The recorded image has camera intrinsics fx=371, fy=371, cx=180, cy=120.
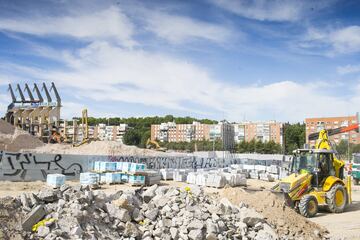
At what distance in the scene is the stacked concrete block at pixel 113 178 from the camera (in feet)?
82.3

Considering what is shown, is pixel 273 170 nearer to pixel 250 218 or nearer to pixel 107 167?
pixel 107 167

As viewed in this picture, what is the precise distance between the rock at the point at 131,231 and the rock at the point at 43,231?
6.05 feet

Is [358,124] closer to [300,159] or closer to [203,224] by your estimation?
[300,159]

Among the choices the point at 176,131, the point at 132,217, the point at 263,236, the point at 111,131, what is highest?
the point at 176,131

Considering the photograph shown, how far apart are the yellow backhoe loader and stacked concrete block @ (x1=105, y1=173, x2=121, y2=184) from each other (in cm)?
1337

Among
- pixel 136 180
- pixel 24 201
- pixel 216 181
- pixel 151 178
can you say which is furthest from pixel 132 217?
pixel 216 181

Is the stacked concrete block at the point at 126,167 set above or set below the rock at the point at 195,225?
above

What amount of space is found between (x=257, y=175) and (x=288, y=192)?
68.2ft

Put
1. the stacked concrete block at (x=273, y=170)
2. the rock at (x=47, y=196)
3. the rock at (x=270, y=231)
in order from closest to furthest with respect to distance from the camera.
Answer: the rock at (x=47, y=196) → the rock at (x=270, y=231) → the stacked concrete block at (x=273, y=170)

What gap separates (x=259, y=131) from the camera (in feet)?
464

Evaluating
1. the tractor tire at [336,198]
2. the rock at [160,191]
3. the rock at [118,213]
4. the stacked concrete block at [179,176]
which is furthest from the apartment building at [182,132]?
the rock at [118,213]

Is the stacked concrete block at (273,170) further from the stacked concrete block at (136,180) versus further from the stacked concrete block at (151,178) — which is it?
the stacked concrete block at (136,180)

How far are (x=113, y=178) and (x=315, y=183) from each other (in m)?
14.6

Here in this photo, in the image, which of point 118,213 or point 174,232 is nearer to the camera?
point 174,232
